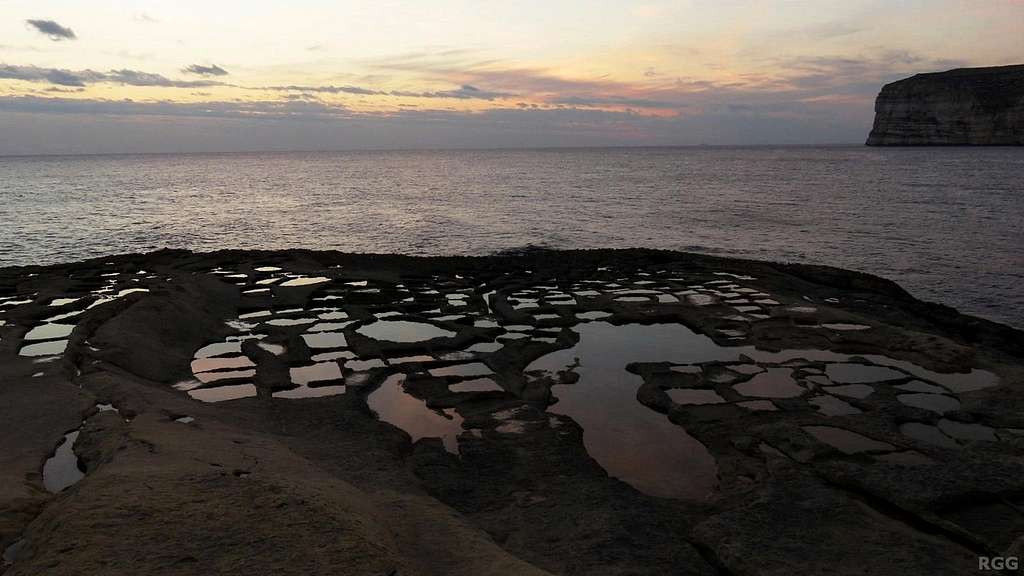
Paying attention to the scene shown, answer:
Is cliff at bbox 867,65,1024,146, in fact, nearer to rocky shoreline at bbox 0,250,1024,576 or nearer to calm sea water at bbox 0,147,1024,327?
calm sea water at bbox 0,147,1024,327

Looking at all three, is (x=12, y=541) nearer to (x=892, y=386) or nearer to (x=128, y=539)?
(x=128, y=539)

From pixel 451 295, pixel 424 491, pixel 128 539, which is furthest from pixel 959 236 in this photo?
pixel 128 539

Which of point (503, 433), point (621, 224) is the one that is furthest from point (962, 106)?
point (503, 433)

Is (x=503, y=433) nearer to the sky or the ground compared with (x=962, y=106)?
nearer to the ground

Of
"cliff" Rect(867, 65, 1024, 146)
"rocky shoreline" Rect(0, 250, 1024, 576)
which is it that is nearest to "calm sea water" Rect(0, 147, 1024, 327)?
"rocky shoreline" Rect(0, 250, 1024, 576)

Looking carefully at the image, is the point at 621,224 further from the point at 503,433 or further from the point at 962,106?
the point at 962,106

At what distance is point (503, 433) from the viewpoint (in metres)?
10.5

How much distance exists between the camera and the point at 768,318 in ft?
58.2

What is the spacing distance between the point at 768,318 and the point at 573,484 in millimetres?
11345

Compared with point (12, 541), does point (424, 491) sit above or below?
below

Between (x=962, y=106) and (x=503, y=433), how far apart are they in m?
210

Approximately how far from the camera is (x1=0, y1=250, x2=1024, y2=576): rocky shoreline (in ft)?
20.9

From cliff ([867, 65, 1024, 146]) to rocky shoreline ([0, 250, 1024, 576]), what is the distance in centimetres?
19174

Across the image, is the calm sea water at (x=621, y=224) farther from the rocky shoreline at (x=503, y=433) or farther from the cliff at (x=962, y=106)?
the cliff at (x=962, y=106)
